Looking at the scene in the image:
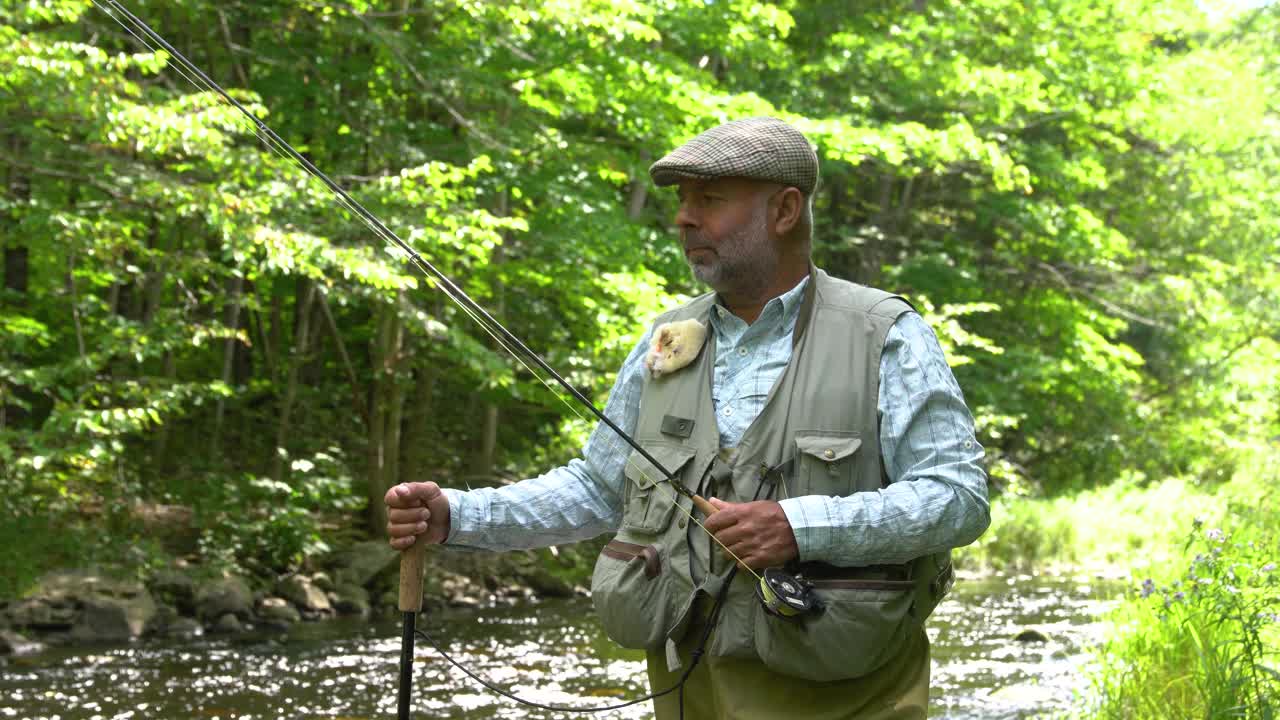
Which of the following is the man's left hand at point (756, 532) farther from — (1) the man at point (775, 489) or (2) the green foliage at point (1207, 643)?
(2) the green foliage at point (1207, 643)

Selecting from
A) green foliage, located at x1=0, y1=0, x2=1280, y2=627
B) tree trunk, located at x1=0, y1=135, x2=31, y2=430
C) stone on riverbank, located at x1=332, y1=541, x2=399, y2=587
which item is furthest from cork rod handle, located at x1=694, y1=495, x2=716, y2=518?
stone on riverbank, located at x1=332, y1=541, x2=399, y2=587

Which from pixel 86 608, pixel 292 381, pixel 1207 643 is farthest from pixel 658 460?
pixel 292 381

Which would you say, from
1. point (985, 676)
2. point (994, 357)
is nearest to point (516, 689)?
point (985, 676)

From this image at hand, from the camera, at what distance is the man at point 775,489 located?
210cm

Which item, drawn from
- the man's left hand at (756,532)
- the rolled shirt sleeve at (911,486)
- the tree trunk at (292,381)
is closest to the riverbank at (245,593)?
the tree trunk at (292,381)

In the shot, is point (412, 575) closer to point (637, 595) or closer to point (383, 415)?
point (637, 595)

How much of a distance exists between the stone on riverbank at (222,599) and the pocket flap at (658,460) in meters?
8.80

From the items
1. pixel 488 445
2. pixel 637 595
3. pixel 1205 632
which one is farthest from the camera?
pixel 488 445

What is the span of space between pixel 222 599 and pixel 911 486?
30.5 ft

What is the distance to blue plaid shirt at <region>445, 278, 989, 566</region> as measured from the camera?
2.07m

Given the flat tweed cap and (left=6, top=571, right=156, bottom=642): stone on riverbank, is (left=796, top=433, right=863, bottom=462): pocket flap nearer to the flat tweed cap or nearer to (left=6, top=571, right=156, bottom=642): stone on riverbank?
the flat tweed cap

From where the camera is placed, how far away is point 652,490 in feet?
7.70

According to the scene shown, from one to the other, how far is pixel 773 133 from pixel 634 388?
1.84ft

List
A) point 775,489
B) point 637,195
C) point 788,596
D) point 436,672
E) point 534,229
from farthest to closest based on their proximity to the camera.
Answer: point 637,195 < point 534,229 < point 436,672 < point 775,489 < point 788,596
